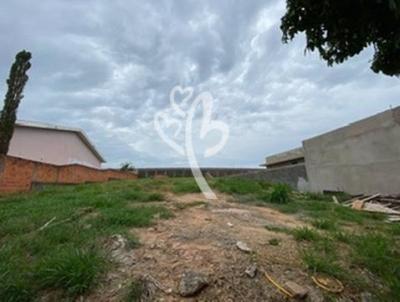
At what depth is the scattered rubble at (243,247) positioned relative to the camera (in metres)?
2.73

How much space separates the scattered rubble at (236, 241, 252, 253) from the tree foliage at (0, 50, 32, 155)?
385 inches

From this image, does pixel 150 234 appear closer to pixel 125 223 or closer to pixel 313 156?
pixel 125 223

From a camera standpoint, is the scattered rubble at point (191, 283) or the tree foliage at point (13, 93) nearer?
the scattered rubble at point (191, 283)

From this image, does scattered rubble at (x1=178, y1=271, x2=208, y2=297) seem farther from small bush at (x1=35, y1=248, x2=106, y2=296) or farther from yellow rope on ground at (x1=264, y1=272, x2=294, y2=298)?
small bush at (x1=35, y1=248, x2=106, y2=296)

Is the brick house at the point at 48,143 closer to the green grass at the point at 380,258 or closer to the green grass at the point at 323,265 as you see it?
the green grass at the point at 323,265

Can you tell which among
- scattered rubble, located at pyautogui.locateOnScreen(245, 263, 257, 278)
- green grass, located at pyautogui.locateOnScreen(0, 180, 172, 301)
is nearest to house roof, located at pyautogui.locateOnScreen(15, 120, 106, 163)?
green grass, located at pyautogui.locateOnScreen(0, 180, 172, 301)

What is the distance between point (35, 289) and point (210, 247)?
1.42 metres

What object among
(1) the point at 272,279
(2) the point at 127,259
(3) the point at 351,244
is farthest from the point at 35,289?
(3) the point at 351,244

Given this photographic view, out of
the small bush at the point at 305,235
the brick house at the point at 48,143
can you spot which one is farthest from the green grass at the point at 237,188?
the brick house at the point at 48,143

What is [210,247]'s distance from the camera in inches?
111

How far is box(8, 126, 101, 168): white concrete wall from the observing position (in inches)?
479

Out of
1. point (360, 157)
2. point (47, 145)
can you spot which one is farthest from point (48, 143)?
point (360, 157)

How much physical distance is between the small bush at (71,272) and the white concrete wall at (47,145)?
37.0 ft

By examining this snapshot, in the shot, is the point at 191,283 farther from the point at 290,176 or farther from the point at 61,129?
the point at 61,129
